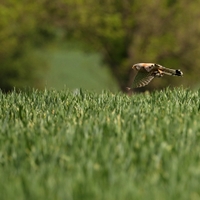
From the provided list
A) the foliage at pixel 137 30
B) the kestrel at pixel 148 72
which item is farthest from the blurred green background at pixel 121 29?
the kestrel at pixel 148 72

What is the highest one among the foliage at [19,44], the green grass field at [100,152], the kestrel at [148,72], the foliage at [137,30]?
the foliage at [19,44]

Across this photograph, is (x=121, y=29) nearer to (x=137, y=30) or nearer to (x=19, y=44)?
(x=137, y=30)

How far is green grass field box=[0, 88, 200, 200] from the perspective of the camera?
16.8 feet

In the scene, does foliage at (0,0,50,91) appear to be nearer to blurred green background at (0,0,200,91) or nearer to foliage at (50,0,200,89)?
blurred green background at (0,0,200,91)

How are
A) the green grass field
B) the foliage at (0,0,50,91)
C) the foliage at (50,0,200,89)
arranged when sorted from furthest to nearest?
the foliage at (0,0,50,91) → the foliage at (50,0,200,89) → the green grass field

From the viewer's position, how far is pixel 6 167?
5906 millimetres

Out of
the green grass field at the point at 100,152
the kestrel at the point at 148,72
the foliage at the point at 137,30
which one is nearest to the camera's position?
the green grass field at the point at 100,152

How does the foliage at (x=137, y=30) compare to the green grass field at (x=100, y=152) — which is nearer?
the green grass field at (x=100, y=152)

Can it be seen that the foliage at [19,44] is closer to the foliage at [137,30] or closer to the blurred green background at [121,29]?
the blurred green background at [121,29]

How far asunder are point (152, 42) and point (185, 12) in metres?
2.77

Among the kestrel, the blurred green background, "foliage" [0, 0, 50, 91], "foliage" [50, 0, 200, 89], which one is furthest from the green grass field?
"foliage" [0, 0, 50, 91]

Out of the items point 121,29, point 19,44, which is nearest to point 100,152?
point 121,29

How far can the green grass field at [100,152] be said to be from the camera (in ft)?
16.8

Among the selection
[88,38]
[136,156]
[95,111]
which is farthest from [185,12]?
[136,156]
